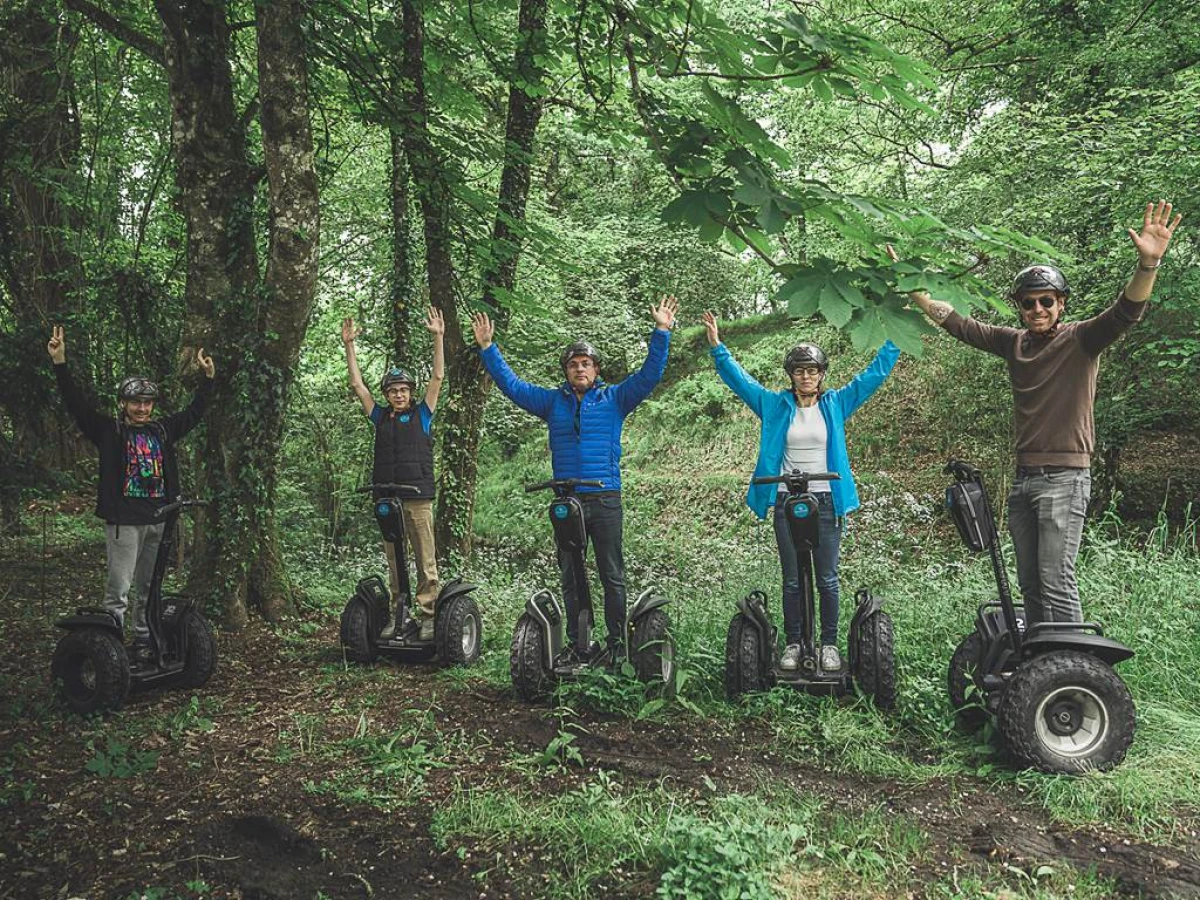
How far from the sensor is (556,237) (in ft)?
30.7

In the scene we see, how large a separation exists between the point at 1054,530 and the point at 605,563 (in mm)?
2350

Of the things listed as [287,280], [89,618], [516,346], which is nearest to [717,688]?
[89,618]

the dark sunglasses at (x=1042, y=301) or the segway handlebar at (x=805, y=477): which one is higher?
the dark sunglasses at (x=1042, y=301)

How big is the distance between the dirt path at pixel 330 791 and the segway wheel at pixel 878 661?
639 mm

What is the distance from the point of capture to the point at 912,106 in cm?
309

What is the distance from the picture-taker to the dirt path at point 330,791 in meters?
3.16

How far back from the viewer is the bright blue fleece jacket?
4781 millimetres

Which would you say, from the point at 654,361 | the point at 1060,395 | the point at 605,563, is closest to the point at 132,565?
the point at 605,563

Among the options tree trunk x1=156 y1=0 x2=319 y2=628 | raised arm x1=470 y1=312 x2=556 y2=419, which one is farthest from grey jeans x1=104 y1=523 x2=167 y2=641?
raised arm x1=470 y1=312 x2=556 y2=419

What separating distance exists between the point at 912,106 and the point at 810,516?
7.07 ft

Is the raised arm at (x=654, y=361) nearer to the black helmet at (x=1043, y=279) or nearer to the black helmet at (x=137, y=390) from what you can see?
the black helmet at (x=1043, y=279)

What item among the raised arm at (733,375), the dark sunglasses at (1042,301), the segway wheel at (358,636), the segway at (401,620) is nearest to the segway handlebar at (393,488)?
the segway at (401,620)

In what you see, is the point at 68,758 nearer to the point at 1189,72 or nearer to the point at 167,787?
the point at 167,787

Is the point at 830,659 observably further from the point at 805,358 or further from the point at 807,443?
the point at 805,358
